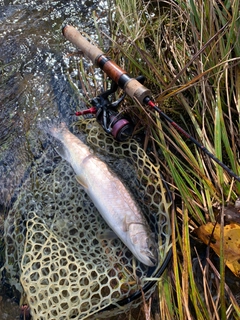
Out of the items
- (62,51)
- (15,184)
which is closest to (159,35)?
(62,51)

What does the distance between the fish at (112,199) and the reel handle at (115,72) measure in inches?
28.4

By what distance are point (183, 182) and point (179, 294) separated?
937 mm

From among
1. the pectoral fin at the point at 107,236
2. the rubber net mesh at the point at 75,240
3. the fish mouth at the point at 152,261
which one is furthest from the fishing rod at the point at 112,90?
the fish mouth at the point at 152,261

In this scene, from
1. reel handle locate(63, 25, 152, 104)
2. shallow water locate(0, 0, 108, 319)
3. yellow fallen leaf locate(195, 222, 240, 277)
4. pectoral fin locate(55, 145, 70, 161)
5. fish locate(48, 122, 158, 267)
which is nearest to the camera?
yellow fallen leaf locate(195, 222, 240, 277)

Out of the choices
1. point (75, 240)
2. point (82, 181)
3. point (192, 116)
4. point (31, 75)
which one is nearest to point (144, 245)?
point (75, 240)

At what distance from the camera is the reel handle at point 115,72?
9.59 ft

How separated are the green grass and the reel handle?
0.40 m

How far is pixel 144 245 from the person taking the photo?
280 centimetres

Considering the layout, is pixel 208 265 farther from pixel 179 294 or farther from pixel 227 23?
pixel 227 23

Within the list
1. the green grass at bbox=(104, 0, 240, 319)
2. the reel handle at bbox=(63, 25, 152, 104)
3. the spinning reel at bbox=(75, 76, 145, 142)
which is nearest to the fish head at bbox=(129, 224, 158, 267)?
the green grass at bbox=(104, 0, 240, 319)

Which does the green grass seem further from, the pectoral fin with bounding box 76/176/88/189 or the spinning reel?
the pectoral fin with bounding box 76/176/88/189

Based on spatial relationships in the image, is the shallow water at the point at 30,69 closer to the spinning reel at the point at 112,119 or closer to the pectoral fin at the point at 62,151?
the pectoral fin at the point at 62,151

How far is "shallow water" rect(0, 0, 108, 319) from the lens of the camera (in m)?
3.88

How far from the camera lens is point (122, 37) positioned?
13.3 feet
